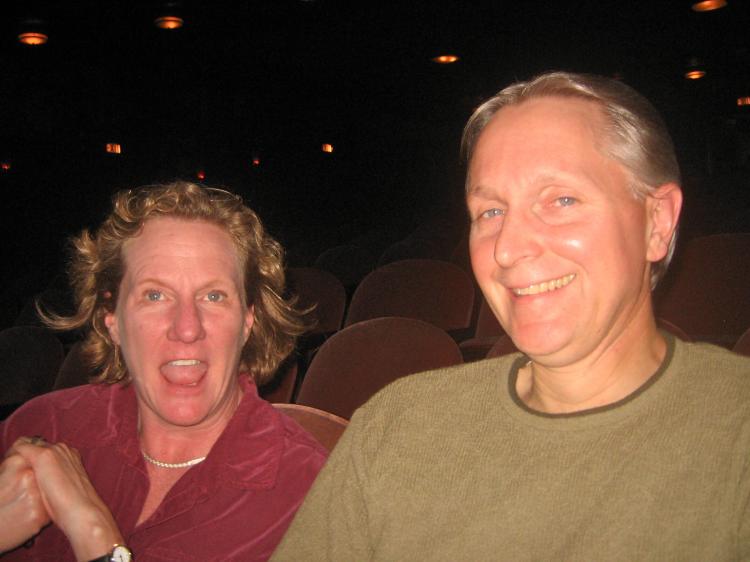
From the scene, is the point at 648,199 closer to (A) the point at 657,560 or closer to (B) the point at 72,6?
(A) the point at 657,560

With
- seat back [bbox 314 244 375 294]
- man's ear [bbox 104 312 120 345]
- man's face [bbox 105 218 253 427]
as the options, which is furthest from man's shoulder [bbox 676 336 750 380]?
seat back [bbox 314 244 375 294]

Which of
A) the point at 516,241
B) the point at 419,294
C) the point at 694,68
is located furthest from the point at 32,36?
the point at 694,68

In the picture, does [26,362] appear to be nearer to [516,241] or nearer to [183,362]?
[183,362]

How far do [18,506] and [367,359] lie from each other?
1.27 m

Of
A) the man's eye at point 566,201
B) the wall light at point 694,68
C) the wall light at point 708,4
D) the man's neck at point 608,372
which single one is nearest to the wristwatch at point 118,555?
the man's neck at point 608,372

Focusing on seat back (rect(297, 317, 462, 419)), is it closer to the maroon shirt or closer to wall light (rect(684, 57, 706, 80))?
the maroon shirt

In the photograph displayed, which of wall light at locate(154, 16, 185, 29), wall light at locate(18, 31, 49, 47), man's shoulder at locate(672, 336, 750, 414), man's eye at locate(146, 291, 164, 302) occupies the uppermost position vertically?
wall light at locate(154, 16, 185, 29)

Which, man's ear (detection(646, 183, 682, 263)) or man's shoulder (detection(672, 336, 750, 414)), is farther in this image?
man's ear (detection(646, 183, 682, 263))

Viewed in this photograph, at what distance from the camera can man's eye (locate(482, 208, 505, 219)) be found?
124 centimetres

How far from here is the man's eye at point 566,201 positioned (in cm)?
112

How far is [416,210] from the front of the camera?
1595 centimetres

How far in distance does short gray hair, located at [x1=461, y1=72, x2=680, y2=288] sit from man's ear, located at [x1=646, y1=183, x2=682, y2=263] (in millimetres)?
21

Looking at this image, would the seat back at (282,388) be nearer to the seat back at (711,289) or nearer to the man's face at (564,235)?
the man's face at (564,235)

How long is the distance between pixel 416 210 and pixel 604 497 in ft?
49.5
